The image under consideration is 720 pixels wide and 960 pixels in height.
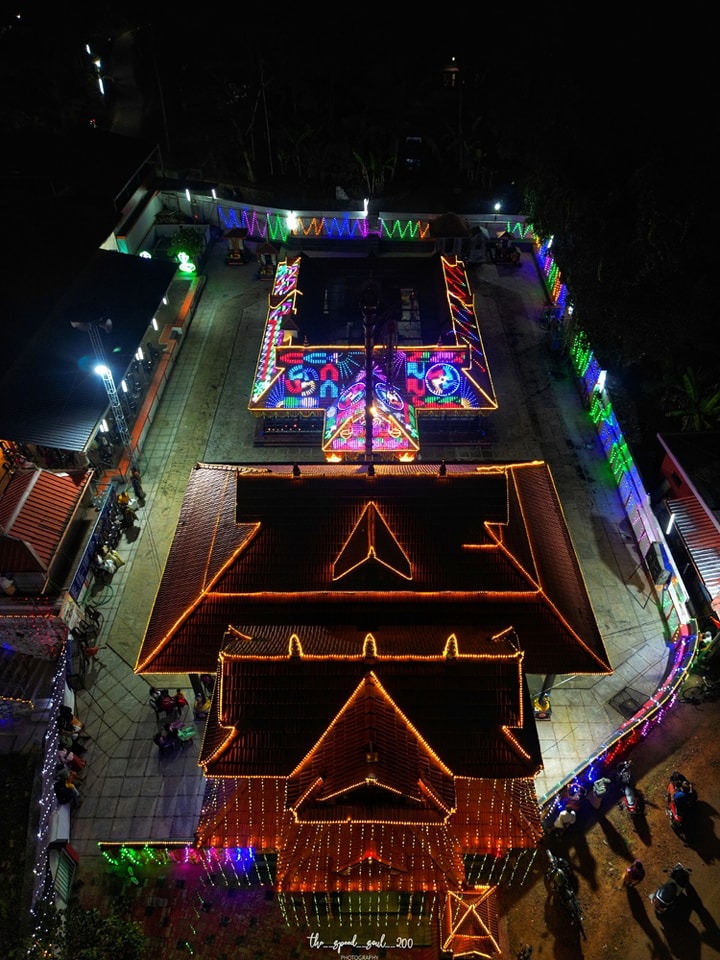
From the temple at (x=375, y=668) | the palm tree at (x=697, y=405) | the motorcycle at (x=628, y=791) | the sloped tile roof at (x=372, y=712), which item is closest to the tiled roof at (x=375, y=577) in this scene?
the temple at (x=375, y=668)

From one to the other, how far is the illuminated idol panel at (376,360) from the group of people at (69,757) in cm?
1690

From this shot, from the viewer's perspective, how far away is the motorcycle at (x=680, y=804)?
20984 millimetres

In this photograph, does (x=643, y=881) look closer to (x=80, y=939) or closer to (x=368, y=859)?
(x=368, y=859)

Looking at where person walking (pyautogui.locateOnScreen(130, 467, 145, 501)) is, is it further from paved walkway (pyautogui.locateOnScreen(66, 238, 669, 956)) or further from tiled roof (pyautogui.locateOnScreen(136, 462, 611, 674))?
tiled roof (pyautogui.locateOnScreen(136, 462, 611, 674))

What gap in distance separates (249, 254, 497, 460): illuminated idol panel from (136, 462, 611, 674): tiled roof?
378 inches

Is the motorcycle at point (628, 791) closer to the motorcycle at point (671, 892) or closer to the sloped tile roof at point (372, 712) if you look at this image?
the motorcycle at point (671, 892)

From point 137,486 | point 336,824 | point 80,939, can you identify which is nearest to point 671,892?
point 336,824

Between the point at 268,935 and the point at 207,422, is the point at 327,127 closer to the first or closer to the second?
the point at 207,422

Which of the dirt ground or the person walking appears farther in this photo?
the person walking

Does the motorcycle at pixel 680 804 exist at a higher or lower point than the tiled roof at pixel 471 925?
higher

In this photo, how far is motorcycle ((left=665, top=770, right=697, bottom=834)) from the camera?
21.0m

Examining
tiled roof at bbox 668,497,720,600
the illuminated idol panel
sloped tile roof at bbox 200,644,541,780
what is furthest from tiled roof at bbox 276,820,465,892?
the illuminated idol panel

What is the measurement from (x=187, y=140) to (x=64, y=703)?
59.3m

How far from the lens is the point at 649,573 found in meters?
29.3
